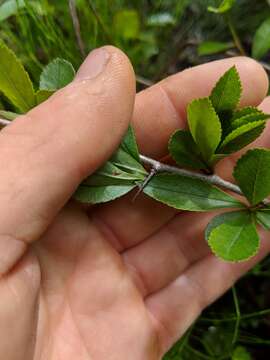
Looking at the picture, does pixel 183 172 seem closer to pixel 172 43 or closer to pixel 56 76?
pixel 56 76

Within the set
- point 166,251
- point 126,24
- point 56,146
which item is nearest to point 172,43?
point 126,24

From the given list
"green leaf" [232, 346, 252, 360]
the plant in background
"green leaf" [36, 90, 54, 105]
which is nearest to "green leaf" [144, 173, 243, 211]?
the plant in background

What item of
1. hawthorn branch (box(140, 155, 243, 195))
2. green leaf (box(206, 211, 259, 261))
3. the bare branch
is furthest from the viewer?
the bare branch

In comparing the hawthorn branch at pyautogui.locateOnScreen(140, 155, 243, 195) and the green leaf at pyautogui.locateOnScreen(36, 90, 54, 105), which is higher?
the green leaf at pyautogui.locateOnScreen(36, 90, 54, 105)

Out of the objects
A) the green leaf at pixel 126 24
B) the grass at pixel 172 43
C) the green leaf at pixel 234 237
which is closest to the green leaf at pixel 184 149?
the green leaf at pixel 234 237

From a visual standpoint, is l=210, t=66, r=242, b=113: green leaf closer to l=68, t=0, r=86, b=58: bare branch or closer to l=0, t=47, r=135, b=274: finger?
l=0, t=47, r=135, b=274: finger

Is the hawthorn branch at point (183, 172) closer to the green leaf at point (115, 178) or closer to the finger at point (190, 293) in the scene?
the green leaf at point (115, 178)

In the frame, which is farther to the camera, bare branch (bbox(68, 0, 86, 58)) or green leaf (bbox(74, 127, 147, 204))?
bare branch (bbox(68, 0, 86, 58))
